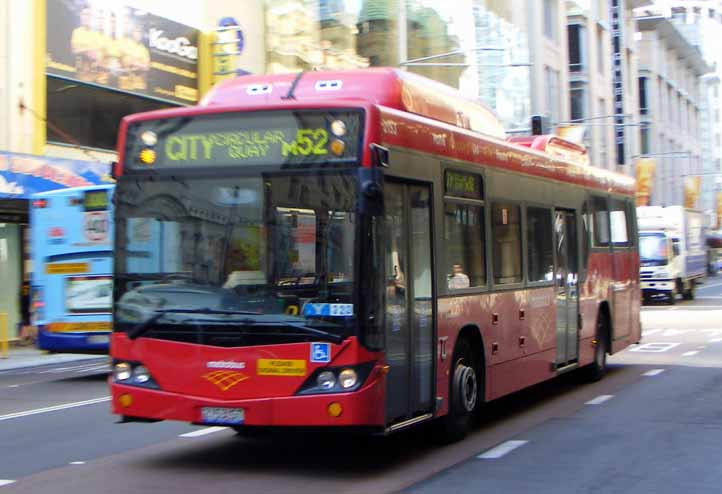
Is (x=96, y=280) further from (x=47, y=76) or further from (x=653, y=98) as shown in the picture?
(x=653, y=98)

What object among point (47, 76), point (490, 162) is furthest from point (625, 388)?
point (47, 76)

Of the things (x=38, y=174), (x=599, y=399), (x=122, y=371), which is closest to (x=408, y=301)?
(x=122, y=371)

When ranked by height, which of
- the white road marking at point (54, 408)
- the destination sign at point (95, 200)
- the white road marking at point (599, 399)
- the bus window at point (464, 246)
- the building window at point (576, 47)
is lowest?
the white road marking at point (599, 399)

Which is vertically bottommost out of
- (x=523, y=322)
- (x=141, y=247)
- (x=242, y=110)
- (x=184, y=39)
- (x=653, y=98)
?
(x=523, y=322)

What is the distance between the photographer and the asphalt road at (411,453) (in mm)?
7957

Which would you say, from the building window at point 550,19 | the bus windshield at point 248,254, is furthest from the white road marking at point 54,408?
the building window at point 550,19

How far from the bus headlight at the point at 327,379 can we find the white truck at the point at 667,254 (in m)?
31.1

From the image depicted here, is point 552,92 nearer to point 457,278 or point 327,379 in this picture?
point 457,278

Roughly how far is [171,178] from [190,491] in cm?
241

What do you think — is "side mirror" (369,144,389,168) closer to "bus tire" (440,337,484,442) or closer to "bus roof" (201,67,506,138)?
"bus roof" (201,67,506,138)

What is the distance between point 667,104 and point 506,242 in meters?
77.6

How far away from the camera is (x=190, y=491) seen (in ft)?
25.3

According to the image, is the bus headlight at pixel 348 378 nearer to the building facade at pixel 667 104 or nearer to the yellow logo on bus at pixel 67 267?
the yellow logo on bus at pixel 67 267

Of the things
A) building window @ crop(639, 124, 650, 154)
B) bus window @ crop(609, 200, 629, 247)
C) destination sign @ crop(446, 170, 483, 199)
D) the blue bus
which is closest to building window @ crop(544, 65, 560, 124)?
building window @ crop(639, 124, 650, 154)
